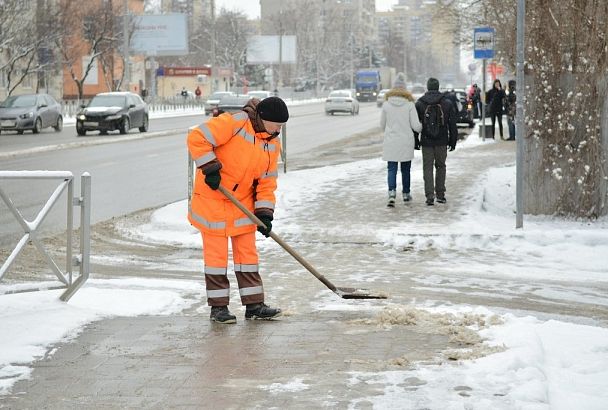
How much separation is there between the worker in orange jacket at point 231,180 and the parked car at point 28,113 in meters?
32.6

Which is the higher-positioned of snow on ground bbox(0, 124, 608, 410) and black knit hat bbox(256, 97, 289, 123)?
black knit hat bbox(256, 97, 289, 123)

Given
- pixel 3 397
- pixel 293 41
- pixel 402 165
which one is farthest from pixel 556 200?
pixel 293 41

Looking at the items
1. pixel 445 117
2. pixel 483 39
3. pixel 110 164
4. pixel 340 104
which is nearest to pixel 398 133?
pixel 445 117

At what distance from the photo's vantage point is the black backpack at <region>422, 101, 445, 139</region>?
14867 millimetres

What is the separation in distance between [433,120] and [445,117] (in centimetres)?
17

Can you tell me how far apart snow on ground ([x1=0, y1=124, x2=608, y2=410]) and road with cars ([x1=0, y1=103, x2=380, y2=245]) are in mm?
710

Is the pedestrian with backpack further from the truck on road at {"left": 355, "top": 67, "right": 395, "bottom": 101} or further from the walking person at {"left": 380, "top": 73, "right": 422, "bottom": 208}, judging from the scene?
the truck on road at {"left": 355, "top": 67, "right": 395, "bottom": 101}

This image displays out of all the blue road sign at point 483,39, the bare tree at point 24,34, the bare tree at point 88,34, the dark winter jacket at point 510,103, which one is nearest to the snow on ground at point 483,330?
the blue road sign at point 483,39

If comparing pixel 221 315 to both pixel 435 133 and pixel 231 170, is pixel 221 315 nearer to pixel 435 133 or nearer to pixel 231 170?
pixel 231 170

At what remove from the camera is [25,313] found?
753cm

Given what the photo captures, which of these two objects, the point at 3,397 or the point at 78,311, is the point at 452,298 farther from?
the point at 3,397

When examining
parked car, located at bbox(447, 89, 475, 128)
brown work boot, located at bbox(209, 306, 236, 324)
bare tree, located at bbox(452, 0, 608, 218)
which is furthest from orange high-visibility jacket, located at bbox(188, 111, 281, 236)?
parked car, located at bbox(447, 89, 475, 128)

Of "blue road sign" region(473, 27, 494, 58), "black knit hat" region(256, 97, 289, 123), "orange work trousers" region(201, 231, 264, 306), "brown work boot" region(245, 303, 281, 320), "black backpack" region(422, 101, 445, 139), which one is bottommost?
"brown work boot" region(245, 303, 281, 320)

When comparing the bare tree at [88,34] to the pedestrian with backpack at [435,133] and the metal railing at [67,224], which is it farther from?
the metal railing at [67,224]
